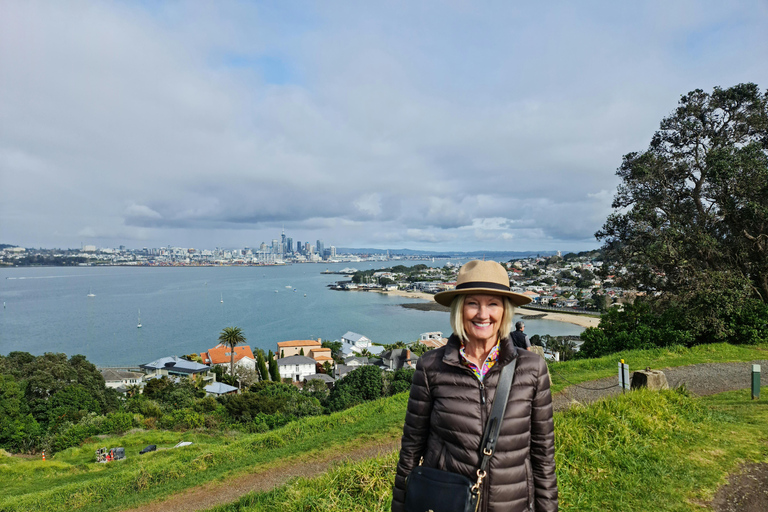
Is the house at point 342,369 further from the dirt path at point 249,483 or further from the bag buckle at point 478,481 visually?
the bag buckle at point 478,481

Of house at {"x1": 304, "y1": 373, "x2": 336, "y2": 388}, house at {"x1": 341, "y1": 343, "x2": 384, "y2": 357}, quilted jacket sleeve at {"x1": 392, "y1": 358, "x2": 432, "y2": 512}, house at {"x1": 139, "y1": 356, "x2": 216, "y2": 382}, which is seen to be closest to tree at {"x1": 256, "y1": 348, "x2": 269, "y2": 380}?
house at {"x1": 304, "y1": 373, "x2": 336, "y2": 388}

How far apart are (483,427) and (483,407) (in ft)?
0.21

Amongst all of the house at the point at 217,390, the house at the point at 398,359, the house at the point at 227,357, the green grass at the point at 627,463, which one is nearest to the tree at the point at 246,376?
the house at the point at 227,357

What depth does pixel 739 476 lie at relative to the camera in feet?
9.49

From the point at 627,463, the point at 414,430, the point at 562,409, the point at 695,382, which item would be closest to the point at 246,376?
the point at 562,409

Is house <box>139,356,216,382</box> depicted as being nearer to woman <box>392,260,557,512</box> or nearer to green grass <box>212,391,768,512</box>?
green grass <box>212,391,768,512</box>

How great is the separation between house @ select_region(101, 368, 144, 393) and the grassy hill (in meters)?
26.9

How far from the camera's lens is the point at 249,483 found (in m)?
4.57

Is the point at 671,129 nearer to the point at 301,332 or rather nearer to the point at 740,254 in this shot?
the point at 740,254

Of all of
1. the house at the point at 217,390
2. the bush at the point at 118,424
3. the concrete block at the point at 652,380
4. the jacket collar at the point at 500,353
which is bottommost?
the house at the point at 217,390

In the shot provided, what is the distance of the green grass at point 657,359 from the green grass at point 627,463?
91.3 inches

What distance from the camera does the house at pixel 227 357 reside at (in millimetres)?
33250

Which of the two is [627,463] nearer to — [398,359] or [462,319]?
[462,319]

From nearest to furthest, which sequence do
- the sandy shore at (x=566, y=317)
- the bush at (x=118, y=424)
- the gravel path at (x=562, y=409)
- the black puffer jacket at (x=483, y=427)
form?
the black puffer jacket at (x=483, y=427) < the gravel path at (x=562, y=409) < the bush at (x=118, y=424) < the sandy shore at (x=566, y=317)
